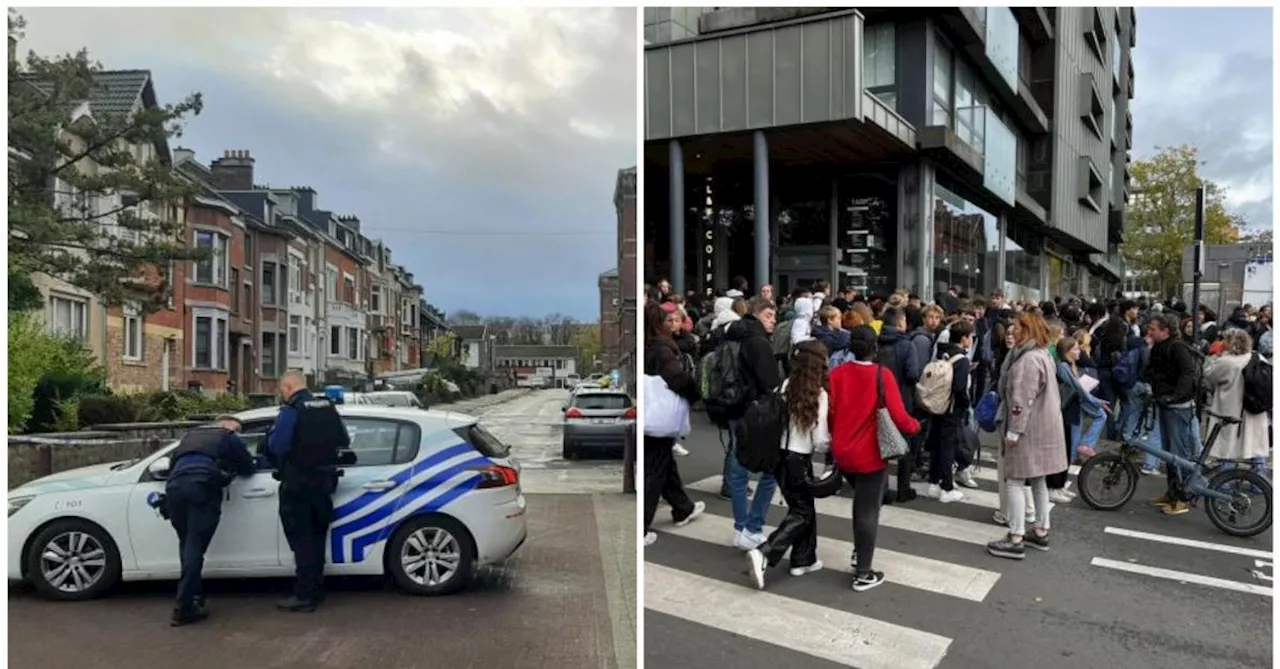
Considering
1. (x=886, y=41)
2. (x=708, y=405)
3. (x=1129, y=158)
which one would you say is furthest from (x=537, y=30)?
(x=1129, y=158)

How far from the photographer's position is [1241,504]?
199 inches

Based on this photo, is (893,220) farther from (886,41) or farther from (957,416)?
(957,416)

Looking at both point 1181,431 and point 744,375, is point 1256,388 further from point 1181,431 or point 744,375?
point 744,375

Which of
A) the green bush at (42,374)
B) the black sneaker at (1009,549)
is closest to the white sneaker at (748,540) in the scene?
the black sneaker at (1009,549)

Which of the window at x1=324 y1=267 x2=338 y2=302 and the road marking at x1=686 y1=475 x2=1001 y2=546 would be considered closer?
the window at x1=324 y1=267 x2=338 y2=302

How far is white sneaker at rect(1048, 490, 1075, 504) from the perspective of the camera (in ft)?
19.1

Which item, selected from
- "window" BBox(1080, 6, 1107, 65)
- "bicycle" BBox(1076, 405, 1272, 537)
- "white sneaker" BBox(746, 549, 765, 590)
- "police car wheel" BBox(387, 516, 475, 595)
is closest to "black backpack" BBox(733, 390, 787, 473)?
"white sneaker" BBox(746, 549, 765, 590)

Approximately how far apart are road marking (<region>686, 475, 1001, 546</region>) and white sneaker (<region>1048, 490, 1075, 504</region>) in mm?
1052

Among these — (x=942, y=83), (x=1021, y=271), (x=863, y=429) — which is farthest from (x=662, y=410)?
(x=1021, y=271)

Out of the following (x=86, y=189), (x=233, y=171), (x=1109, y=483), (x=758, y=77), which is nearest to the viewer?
(x=86, y=189)

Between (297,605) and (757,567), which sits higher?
(297,605)

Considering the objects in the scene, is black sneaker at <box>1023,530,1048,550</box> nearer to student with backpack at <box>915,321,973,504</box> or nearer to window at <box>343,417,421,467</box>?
student with backpack at <box>915,321,973,504</box>

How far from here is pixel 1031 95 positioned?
2209cm

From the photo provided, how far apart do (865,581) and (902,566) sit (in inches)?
17.3
